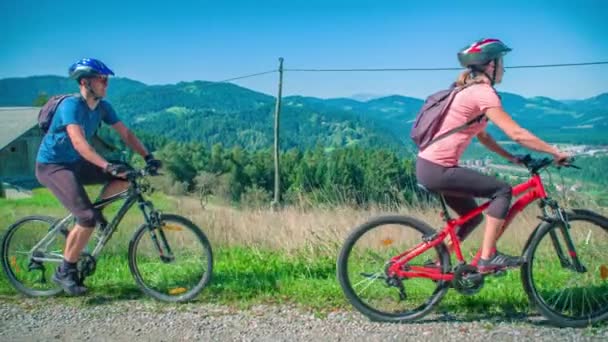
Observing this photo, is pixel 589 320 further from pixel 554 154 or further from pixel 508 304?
pixel 554 154

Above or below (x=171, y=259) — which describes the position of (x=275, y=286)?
below

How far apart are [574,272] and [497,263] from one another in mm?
687

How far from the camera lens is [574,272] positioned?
3994 millimetres

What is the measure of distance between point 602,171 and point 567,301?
4.19 m

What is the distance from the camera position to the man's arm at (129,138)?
187 inches

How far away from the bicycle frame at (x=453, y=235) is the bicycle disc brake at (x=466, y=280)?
0.04 metres

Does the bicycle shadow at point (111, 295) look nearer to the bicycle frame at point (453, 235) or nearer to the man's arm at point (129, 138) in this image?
the man's arm at point (129, 138)

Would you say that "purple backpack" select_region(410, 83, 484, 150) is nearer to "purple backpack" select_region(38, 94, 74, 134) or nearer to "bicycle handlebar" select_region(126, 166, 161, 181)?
"bicycle handlebar" select_region(126, 166, 161, 181)

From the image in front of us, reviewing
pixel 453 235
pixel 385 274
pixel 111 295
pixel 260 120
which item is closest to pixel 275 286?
pixel 385 274

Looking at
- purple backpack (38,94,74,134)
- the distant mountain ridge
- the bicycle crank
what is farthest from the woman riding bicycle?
the distant mountain ridge

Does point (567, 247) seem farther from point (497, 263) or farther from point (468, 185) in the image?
point (468, 185)

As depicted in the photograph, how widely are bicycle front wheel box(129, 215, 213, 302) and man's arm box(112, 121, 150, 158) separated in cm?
73

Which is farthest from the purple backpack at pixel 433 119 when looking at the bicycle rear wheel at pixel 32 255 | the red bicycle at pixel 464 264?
the bicycle rear wheel at pixel 32 255

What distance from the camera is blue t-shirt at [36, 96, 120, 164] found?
4227 mm
